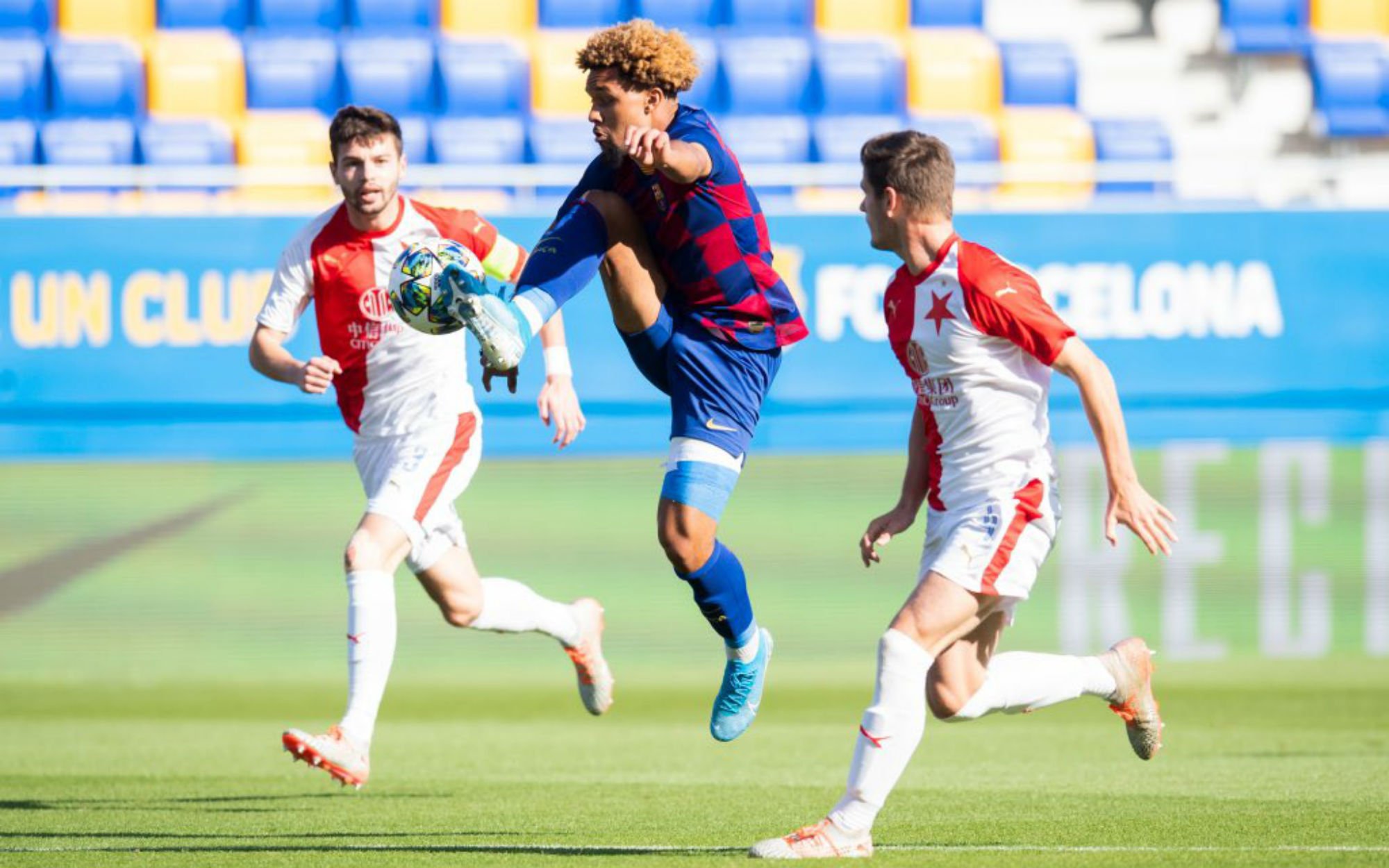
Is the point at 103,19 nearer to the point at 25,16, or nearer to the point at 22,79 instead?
the point at 25,16

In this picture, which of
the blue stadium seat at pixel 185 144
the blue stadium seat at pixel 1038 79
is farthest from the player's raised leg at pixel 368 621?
the blue stadium seat at pixel 1038 79

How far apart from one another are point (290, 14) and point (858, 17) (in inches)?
174

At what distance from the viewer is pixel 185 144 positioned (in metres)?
13.9

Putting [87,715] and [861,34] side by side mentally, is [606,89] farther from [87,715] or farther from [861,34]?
[861,34]

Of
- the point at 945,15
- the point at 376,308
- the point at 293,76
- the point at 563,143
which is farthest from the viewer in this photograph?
the point at 945,15

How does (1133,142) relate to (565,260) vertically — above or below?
A: below

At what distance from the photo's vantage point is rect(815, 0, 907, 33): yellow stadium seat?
1548cm

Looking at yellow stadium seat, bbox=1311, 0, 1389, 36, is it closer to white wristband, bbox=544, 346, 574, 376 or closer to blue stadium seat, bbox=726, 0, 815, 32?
blue stadium seat, bbox=726, 0, 815, 32

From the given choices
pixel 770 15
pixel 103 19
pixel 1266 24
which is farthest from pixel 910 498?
pixel 1266 24

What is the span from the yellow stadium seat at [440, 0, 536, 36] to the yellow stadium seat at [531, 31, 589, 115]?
0.48 meters

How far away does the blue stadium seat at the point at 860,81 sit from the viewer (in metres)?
14.8

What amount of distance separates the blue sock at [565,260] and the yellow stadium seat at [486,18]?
9870mm

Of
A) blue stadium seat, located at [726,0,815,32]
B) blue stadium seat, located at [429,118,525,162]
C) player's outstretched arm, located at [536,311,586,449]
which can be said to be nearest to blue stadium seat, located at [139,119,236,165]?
blue stadium seat, located at [429,118,525,162]

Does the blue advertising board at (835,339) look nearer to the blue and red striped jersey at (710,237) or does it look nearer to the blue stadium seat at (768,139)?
the blue stadium seat at (768,139)
